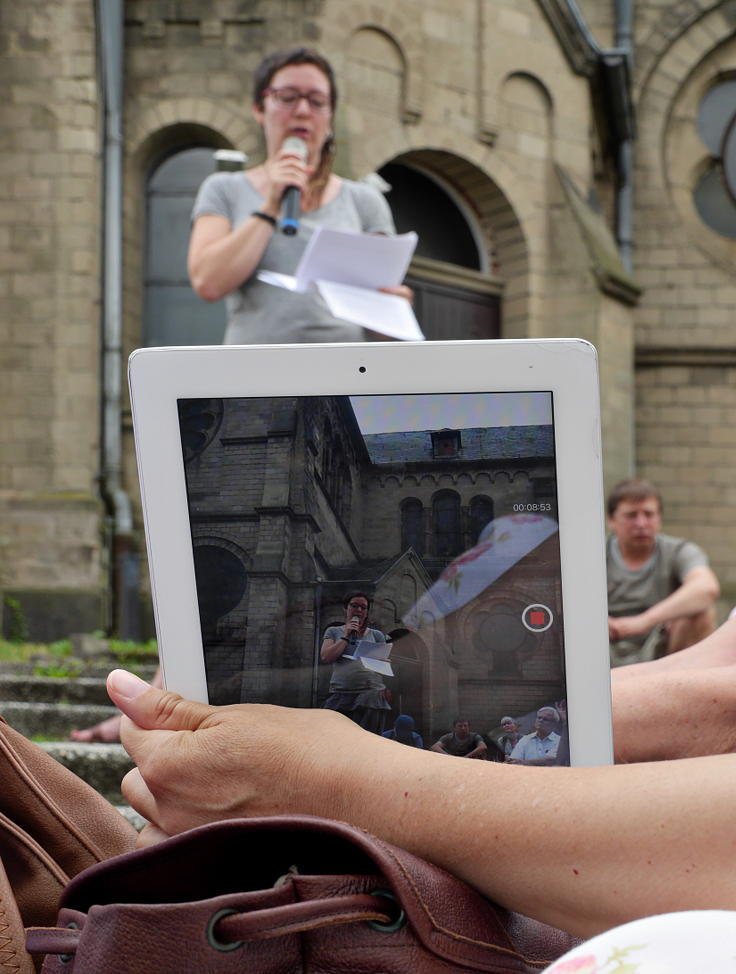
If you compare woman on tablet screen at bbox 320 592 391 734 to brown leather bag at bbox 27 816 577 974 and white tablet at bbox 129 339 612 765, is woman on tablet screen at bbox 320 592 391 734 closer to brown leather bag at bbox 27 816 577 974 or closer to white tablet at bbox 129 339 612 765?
white tablet at bbox 129 339 612 765

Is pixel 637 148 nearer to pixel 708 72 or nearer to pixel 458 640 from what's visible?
pixel 708 72

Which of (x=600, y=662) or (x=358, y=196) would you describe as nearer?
(x=600, y=662)

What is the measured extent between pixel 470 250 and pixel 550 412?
1086 centimetres

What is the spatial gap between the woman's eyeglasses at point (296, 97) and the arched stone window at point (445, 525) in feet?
8.23

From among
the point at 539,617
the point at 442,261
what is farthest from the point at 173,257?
the point at 539,617

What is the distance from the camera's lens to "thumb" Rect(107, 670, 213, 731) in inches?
49.3

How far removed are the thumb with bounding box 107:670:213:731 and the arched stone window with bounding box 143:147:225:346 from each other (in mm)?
10131

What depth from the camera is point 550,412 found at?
1248 millimetres

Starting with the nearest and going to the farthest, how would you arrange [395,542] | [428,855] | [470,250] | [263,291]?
[428,855] < [395,542] < [263,291] < [470,250]

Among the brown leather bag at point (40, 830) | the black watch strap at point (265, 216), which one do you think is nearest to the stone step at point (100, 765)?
the black watch strap at point (265, 216)

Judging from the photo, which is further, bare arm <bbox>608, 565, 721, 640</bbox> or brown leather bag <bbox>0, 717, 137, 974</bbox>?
bare arm <bbox>608, 565, 721, 640</bbox>

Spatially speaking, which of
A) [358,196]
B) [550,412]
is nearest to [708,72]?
[358,196]

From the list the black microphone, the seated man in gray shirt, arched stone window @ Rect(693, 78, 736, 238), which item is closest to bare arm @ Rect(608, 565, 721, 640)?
the seated man in gray shirt

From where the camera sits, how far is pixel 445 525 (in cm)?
123
